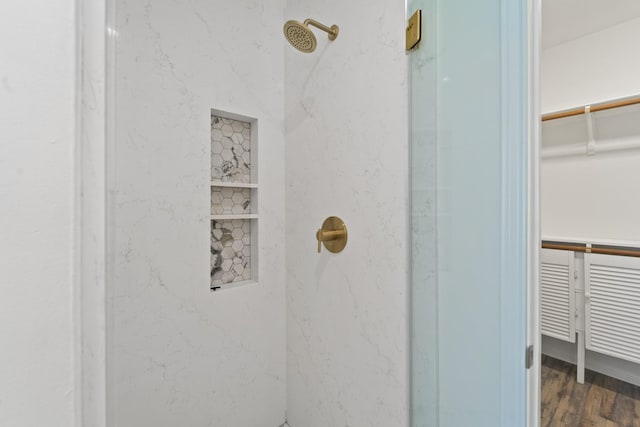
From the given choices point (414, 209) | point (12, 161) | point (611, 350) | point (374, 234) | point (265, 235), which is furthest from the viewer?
point (611, 350)

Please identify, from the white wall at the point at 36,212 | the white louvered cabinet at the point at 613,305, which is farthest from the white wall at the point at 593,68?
the white wall at the point at 36,212

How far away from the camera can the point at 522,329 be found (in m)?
0.63

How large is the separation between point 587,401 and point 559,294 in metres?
0.66

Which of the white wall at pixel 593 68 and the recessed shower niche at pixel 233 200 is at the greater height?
the white wall at pixel 593 68

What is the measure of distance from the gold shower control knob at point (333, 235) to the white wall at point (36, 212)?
919 millimetres

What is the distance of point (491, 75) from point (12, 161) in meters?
0.85

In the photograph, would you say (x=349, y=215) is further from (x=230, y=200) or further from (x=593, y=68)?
(x=593, y=68)

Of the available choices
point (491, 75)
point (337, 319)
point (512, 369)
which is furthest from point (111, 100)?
point (337, 319)

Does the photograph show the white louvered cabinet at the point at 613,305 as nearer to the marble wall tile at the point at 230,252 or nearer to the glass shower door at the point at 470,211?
the glass shower door at the point at 470,211

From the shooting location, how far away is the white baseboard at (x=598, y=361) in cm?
194

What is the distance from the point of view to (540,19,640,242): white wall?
1.94 metres

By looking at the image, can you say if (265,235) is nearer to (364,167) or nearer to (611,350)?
(364,167)

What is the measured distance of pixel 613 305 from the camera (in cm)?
184

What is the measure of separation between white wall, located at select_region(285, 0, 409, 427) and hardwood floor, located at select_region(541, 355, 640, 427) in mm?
1335
